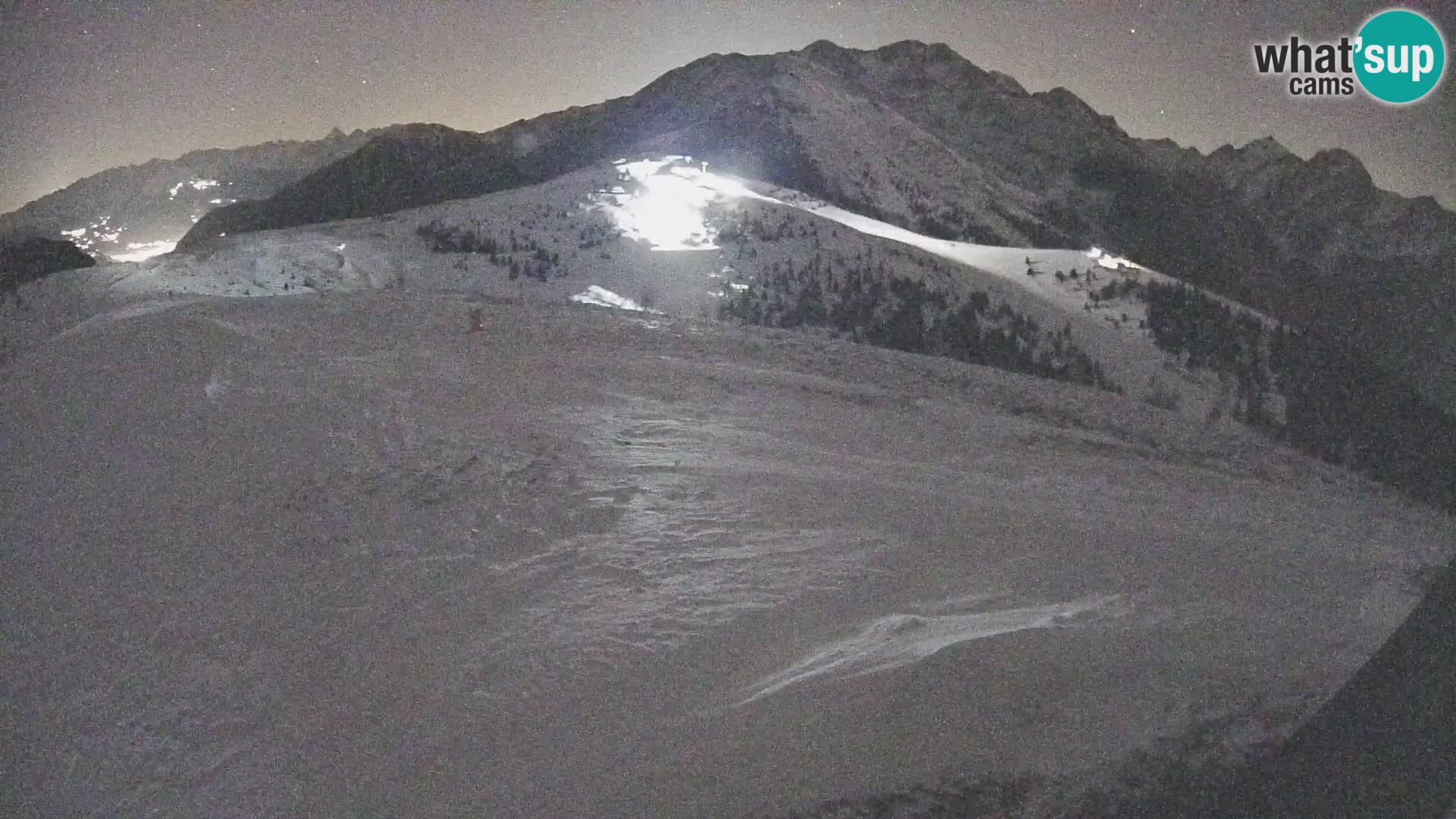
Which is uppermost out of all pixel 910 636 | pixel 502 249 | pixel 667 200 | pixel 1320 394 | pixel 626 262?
pixel 667 200

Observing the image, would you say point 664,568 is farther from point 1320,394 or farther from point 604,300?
point 1320,394

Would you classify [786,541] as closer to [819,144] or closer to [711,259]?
[711,259]

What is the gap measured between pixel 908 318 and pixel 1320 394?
646 centimetres

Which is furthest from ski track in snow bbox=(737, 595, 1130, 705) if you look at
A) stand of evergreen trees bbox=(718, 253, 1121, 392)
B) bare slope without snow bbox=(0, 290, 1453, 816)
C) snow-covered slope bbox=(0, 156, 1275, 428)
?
stand of evergreen trees bbox=(718, 253, 1121, 392)

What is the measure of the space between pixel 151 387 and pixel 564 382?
11.7ft

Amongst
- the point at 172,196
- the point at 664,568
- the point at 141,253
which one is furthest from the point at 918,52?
the point at 172,196

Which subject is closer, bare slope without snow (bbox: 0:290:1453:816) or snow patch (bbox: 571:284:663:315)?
bare slope without snow (bbox: 0:290:1453:816)

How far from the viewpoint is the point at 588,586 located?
6.23 metres

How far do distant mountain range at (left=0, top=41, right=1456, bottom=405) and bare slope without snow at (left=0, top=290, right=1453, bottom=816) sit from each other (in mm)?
14688

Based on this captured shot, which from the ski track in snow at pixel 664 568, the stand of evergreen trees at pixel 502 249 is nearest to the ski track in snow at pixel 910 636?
the ski track in snow at pixel 664 568

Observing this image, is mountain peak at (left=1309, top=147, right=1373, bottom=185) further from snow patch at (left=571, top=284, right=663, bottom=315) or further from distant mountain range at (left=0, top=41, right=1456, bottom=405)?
snow patch at (left=571, top=284, right=663, bottom=315)

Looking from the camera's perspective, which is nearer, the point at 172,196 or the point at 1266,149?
the point at 1266,149

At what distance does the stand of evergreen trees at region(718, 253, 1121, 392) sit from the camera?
17062mm

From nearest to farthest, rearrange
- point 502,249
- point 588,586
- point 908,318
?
point 588,586 < point 908,318 < point 502,249
